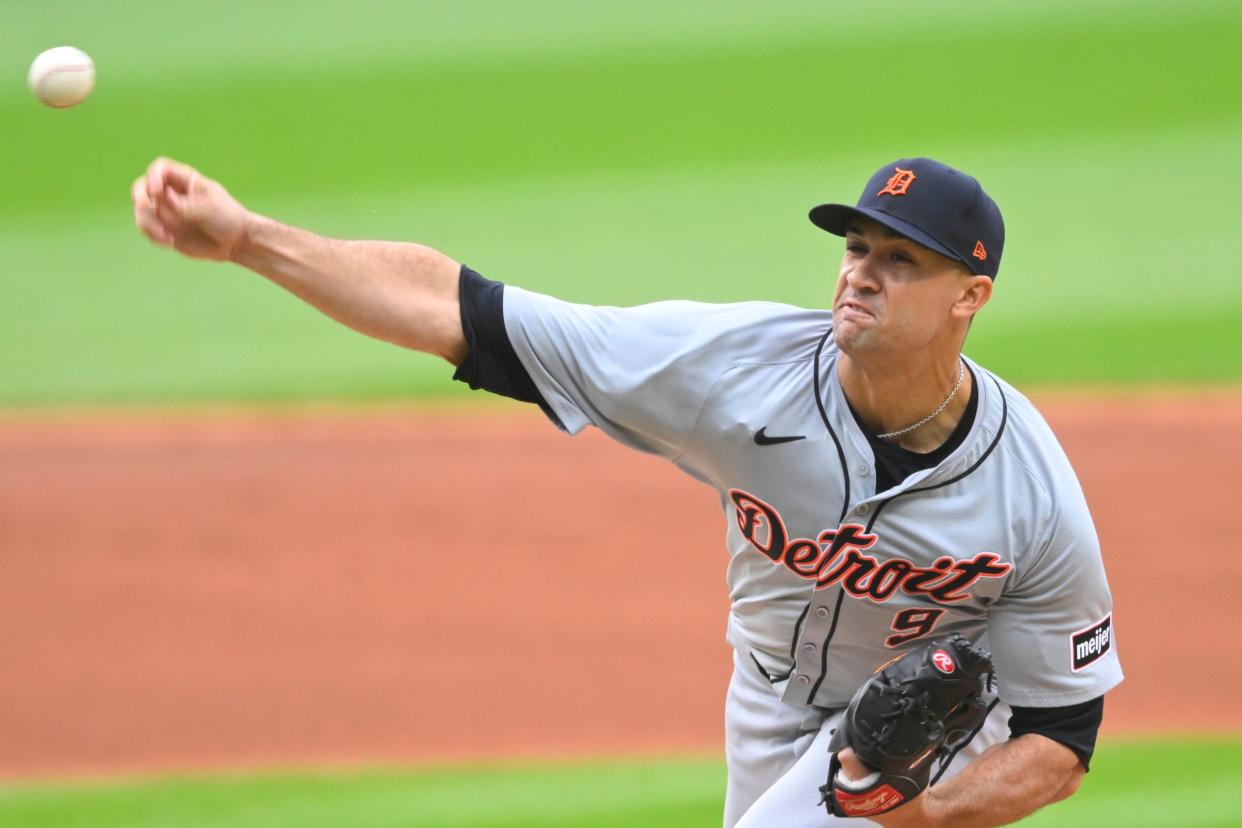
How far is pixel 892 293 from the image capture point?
328 cm

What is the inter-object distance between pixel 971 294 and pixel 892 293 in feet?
0.78

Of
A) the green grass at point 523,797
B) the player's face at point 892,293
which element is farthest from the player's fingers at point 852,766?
the green grass at point 523,797

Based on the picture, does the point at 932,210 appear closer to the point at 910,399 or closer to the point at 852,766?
the point at 910,399

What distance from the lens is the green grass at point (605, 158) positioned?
8664mm

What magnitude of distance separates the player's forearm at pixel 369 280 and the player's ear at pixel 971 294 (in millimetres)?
1074

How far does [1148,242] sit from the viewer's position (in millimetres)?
9148

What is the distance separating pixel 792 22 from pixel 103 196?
501 cm

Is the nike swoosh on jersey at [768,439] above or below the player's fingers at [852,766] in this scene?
above

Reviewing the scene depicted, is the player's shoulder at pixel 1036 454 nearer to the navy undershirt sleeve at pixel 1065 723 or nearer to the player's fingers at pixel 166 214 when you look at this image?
the navy undershirt sleeve at pixel 1065 723

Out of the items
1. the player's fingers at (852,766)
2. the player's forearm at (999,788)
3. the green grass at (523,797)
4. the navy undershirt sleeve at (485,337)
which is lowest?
the green grass at (523,797)

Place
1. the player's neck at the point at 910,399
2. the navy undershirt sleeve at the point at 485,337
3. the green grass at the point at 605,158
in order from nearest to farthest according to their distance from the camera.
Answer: the navy undershirt sleeve at the point at 485,337 → the player's neck at the point at 910,399 → the green grass at the point at 605,158

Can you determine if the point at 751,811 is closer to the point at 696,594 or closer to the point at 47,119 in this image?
the point at 696,594

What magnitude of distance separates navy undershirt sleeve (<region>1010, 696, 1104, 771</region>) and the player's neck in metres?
0.64

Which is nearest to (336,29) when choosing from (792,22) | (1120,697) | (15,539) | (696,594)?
(792,22)
